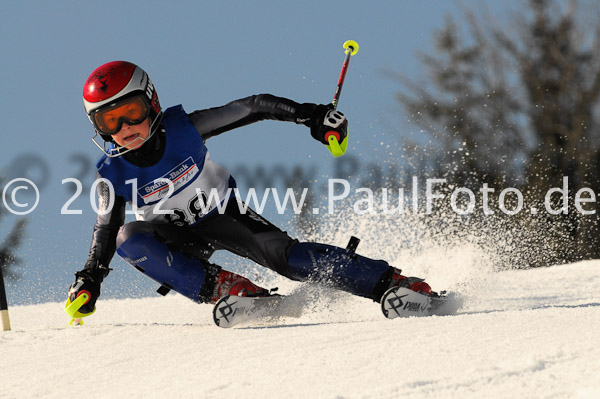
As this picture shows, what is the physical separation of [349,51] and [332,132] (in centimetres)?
75

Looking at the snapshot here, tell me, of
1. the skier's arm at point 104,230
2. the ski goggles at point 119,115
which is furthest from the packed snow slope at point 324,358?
the ski goggles at point 119,115

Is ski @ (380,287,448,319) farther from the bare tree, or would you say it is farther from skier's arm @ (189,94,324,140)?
the bare tree

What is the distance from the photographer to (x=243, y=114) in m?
4.29

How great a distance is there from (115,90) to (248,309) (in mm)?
1475

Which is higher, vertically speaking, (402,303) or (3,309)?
(402,303)

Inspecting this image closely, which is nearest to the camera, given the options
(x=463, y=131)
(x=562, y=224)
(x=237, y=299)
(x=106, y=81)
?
(x=237, y=299)

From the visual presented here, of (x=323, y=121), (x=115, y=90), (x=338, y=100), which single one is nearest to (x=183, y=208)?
(x=115, y=90)

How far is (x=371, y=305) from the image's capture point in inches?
188

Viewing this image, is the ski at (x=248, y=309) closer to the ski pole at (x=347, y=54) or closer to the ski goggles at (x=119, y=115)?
the ski goggles at (x=119, y=115)

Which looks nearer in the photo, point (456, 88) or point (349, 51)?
point (349, 51)

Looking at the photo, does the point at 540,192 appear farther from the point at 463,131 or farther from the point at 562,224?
the point at 463,131

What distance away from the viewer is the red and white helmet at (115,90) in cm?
404

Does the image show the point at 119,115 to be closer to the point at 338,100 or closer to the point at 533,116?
the point at 338,100

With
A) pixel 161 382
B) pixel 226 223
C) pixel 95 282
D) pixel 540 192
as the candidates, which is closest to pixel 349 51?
pixel 226 223
